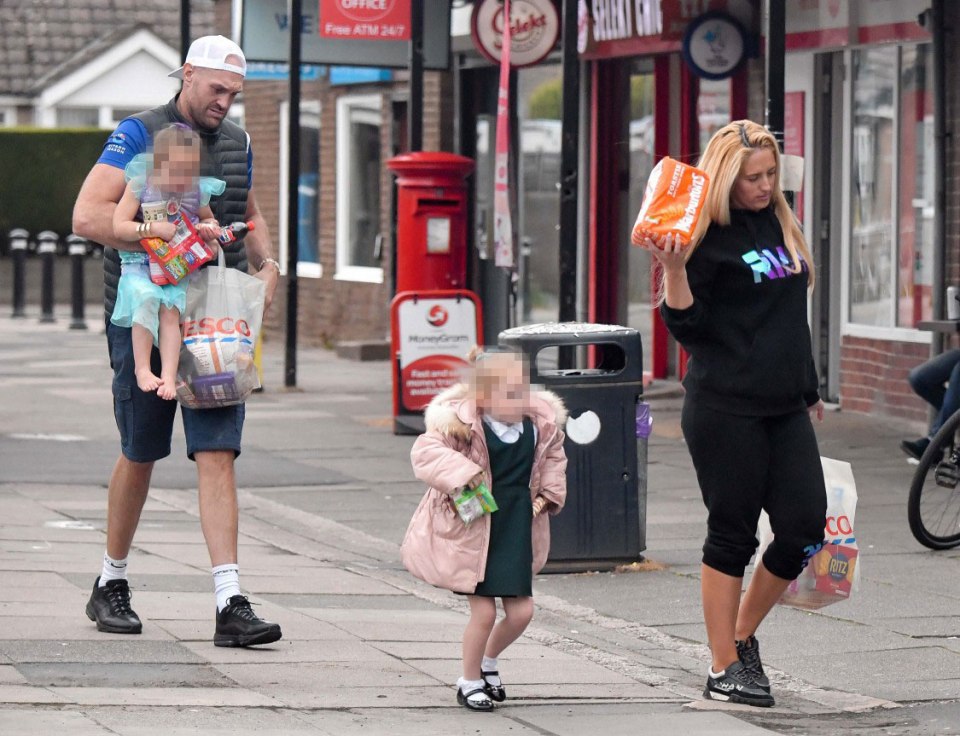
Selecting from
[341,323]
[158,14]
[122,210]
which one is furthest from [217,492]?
[158,14]

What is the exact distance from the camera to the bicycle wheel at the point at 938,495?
8.57 m

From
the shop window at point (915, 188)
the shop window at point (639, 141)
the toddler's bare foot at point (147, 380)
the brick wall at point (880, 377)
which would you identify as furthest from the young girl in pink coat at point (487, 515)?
the shop window at point (639, 141)

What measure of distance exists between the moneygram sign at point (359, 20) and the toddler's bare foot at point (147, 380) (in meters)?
9.46

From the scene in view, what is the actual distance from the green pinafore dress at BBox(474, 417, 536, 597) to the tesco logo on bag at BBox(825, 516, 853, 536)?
3.79 ft

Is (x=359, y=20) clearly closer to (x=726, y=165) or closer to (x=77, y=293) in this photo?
(x=77, y=293)

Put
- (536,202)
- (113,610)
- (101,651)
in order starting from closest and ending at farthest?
(101,651) < (113,610) < (536,202)

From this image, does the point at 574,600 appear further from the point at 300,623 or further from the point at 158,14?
the point at 158,14

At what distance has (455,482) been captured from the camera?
5.54 m

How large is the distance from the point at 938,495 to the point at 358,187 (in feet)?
42.5

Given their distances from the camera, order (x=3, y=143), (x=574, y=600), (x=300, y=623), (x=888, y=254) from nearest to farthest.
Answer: (x=300, y=623), (x=574, y=600), (x=888, y=254), (x=3, y=143)

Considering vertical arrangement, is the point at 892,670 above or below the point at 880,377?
below

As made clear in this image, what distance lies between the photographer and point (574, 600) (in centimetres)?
A: 767

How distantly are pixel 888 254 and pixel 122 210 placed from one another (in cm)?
828

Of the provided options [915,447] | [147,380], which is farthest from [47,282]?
[147,380]
